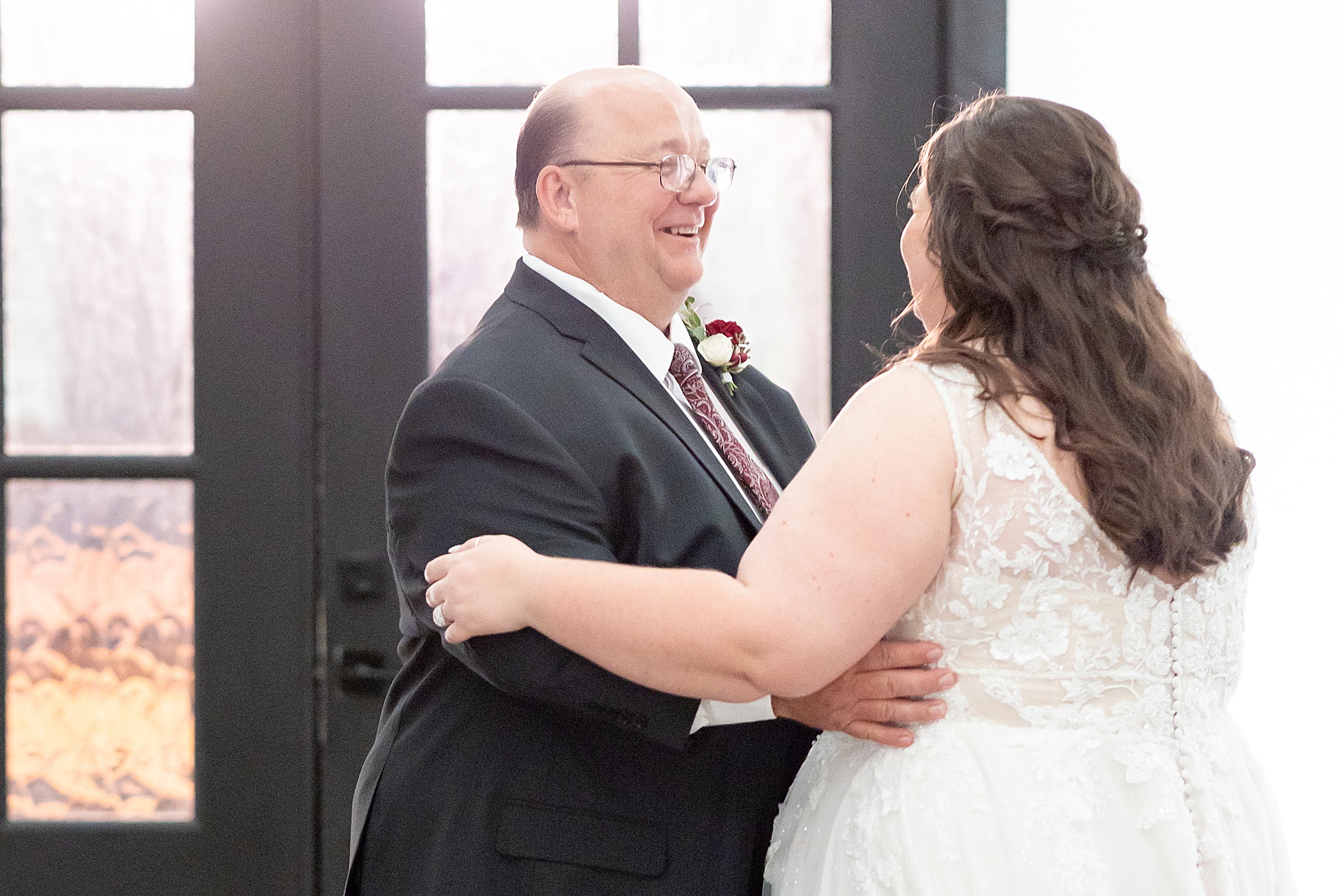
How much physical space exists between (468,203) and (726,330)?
635mm

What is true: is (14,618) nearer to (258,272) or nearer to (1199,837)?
(258,272)

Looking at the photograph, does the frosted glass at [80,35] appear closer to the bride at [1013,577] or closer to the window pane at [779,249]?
the window pane at [779,249]

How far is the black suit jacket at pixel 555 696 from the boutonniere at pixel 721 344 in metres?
0.27

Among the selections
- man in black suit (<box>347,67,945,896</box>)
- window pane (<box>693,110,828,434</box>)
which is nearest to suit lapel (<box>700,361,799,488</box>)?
man in black suit (<box>347,67,945,896</box>)

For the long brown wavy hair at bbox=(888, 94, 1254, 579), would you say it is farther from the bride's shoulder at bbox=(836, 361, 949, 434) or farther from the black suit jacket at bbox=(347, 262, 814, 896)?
the black suit jacket at bbox=(347, 262, 814, 896)

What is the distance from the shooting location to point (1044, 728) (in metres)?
1.26

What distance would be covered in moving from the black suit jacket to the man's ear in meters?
0.22

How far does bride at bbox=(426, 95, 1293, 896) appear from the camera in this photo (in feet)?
3.89

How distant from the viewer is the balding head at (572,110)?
67.5 inches

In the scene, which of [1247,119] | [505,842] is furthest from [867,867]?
[1247,119]

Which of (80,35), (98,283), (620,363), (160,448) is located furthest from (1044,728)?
(80,35)

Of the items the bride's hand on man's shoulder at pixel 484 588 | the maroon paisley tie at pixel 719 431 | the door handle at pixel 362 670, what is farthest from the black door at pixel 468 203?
the bride's hand on man's shoulder at pixel 484 588

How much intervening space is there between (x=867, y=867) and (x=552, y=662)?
16.0 inches

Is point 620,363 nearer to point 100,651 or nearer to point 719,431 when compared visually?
point 719,431
